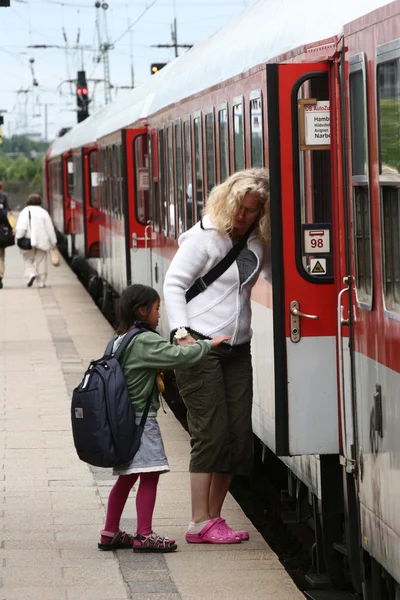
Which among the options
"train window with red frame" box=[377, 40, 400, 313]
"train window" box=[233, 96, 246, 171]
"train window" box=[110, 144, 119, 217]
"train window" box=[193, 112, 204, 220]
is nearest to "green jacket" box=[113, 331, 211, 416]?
"train window with red frame" box=[377, 40, 400, 313]

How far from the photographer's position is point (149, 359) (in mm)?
6789

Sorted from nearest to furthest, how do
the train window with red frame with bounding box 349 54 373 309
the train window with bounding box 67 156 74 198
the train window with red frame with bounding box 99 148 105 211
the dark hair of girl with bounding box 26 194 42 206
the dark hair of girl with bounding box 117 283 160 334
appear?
the train window with red frame with bounding box 349 54 373 309 → the dark hair of girl with bounding box 117 283 160 334 → the train window with red frame with bounding box 99 148 105 211 → the dark hair of girl with bounding box 26 194 42 206 → the train window with bounding box 67 156 74 198

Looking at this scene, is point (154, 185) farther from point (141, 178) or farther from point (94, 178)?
point (94, 178)

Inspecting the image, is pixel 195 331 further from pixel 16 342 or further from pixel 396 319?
pixel 16 342

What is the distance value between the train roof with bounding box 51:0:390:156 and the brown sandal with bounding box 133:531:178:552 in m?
2.42

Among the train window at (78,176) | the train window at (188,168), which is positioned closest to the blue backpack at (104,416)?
the train window at (188,168)

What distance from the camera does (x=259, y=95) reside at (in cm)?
777

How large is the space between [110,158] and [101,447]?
15.4 meters

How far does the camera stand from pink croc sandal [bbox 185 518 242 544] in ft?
23.9

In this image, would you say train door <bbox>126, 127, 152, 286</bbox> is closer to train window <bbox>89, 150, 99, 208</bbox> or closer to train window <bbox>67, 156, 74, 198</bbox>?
train window <bbox>89, 150, 99, 208</bbox>

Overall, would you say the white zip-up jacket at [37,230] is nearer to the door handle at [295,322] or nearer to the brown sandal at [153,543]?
the brown sandal at [153,543]

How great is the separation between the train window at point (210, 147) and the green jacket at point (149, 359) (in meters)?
3.35

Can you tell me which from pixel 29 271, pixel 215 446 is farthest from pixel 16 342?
pixel 215 446

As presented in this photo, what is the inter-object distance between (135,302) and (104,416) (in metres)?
0.56
